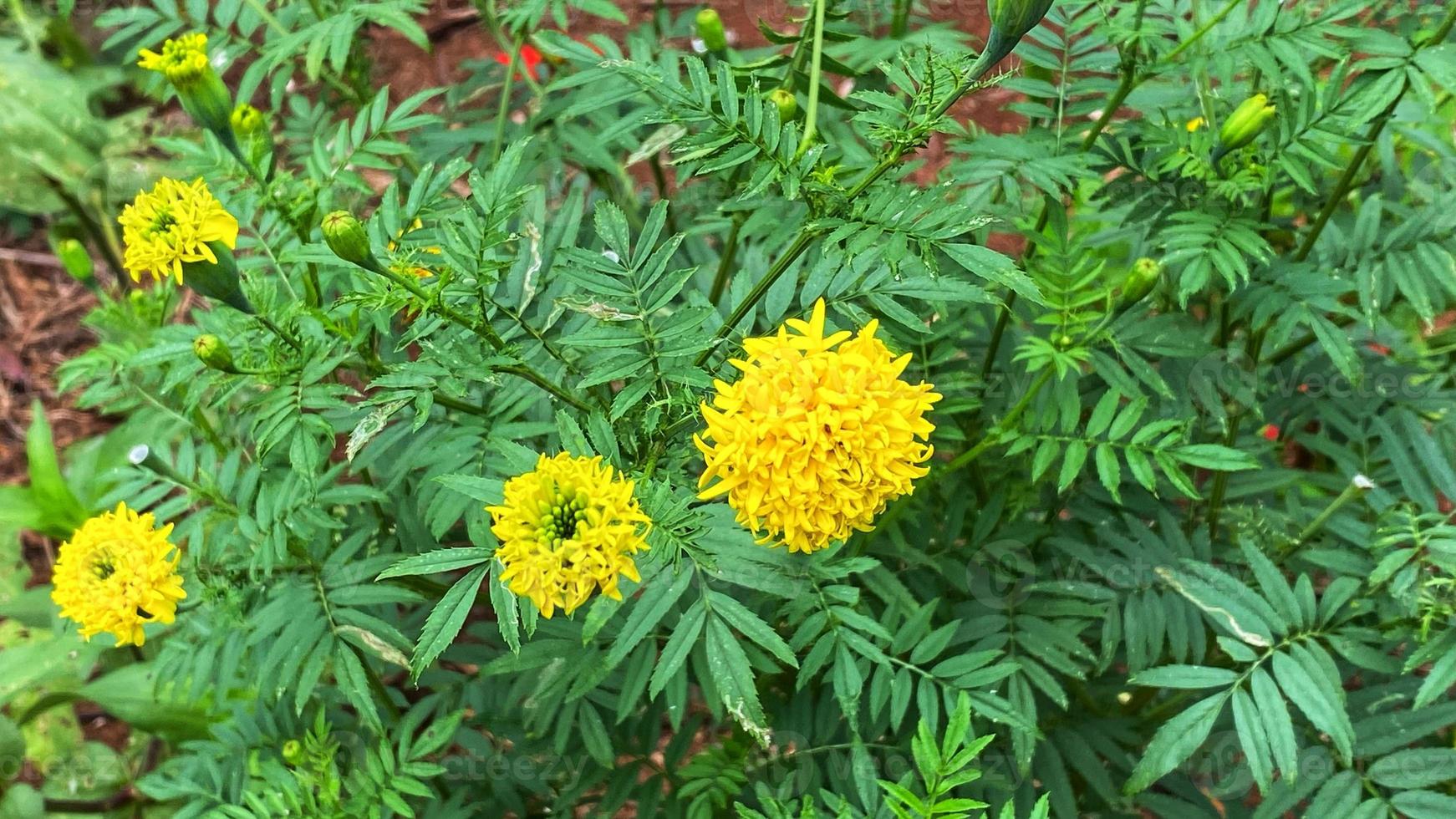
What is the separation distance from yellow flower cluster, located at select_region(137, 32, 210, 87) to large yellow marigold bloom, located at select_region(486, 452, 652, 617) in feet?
2.73

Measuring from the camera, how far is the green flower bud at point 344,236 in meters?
1.11

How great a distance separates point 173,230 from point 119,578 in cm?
51

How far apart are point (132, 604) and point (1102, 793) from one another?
5.21ft

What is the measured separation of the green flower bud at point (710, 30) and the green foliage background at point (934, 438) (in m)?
0.08

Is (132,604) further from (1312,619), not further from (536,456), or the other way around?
(1312,619)

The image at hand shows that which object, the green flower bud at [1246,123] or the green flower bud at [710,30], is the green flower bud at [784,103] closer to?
the green flower bud at [710,30]

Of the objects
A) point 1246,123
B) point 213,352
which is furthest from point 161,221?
point 1246,123

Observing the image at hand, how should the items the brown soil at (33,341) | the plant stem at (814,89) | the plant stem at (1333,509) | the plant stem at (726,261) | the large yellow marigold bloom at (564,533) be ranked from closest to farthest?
the large yellow marigold bloom at (564,533) → the plant stem at (814,89) → the plant stem at (1333,509) → the plant stem at (726,261) → the brown soil at (33,341)

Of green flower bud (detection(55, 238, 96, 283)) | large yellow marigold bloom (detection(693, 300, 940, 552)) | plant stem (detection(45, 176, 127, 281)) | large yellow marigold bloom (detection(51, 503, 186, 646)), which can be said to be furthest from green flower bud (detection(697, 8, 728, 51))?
plant stem (detection(45, 176, 127, 281))

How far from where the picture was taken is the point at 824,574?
138 cm

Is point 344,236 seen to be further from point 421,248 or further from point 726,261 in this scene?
point 726,261

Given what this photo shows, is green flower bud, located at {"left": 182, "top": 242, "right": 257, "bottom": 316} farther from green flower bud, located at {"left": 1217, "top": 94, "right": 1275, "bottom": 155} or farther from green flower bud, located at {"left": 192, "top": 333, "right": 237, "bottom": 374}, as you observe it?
green flower bud, located at {"left": 1217, "top": 94, "right": 1275, "bottom": 155}

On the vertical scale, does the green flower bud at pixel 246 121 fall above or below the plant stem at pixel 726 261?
above

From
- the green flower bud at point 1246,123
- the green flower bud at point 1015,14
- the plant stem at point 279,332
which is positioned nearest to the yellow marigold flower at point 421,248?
the plant stem at point 279,332
